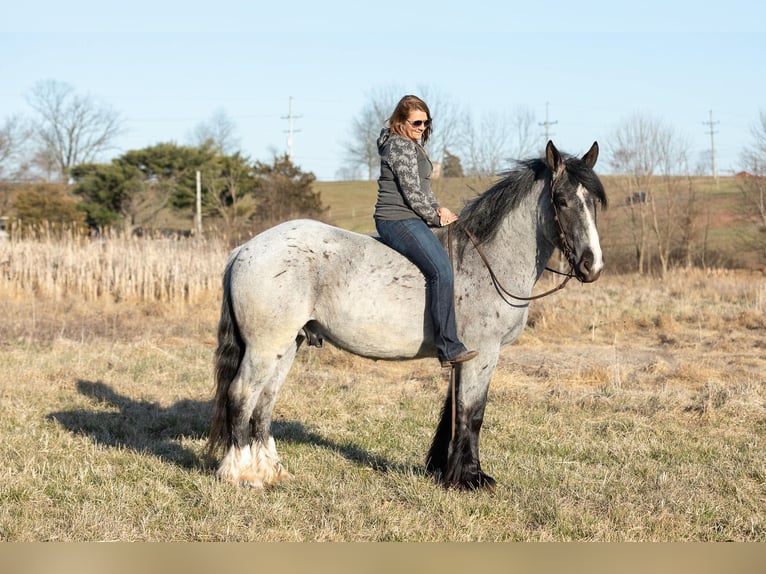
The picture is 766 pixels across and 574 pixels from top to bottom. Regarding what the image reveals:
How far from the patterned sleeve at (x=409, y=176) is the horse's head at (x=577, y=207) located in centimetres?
88

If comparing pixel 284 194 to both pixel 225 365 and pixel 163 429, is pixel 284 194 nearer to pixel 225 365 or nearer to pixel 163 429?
pixel 163 429

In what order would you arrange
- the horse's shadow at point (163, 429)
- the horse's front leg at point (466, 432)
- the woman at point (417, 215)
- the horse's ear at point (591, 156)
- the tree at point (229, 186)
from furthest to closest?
the tree at point (229, 186) → the horse's shadow at point (163, 429) → the horse's front leg at point (466, 432) → the horse's ear at point (591, 156) → the woman at point (417, 215)

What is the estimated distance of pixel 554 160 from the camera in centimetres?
516

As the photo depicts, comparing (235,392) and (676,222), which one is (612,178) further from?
(235,392)

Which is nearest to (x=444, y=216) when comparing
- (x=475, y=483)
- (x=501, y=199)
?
(x=501, y=199)

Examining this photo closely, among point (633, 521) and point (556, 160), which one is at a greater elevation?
point (556, 160)

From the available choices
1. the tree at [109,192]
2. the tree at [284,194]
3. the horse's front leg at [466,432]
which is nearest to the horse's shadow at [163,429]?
the horse's front leg at [466,432]

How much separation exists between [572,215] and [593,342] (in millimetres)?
8506

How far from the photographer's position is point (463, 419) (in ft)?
17.6

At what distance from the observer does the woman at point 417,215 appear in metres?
5.13

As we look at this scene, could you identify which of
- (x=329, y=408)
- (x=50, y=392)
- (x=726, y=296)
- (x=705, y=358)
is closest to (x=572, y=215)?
(x=329, y=408)

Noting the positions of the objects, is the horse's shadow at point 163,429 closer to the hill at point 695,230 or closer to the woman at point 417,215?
the woman at point 417,215

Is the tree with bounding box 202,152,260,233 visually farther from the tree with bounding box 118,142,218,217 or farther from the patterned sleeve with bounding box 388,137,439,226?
the patterned sleeve with bounding box 388,137,439,226

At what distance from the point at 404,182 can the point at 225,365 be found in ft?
6.26
